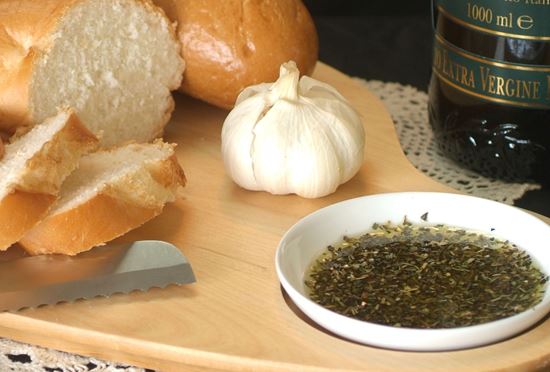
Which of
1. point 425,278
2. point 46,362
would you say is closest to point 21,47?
point 46,362

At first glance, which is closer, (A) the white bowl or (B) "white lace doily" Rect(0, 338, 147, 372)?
(A) the white bowl

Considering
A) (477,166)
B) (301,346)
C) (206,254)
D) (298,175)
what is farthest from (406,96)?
(301,346)

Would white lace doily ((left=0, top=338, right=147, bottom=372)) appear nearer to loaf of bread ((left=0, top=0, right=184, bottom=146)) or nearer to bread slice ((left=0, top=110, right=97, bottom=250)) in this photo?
bread slice ((left=0, top=110, right=97, bottom=250))

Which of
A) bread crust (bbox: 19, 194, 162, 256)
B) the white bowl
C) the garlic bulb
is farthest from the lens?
the garlic bulb

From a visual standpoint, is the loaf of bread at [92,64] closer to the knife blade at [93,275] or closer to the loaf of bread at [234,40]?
the loaf of bread at [234,40]

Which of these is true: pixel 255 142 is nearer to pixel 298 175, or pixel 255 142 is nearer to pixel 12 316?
pixel 298 175

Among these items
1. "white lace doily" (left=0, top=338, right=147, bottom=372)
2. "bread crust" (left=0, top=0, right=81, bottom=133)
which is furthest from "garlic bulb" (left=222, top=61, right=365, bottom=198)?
"white lace doily" (left=0, top=338, right=147, bottom=372)

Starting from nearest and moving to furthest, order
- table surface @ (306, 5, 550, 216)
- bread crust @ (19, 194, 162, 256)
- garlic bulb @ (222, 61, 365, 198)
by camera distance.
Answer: bread crust @ (19, 194, 162, 256)
garlic bulb @ (222, 61, 365, 198)
table surface @ (306, 5, 550, 216)

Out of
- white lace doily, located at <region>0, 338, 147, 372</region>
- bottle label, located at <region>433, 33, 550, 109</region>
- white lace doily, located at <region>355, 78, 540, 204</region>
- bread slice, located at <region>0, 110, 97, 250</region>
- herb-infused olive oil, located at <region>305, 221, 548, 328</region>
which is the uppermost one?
bottle label, located at <region>433, 33, 550, 109</region>

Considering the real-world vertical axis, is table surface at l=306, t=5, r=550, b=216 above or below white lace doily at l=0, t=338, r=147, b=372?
above
